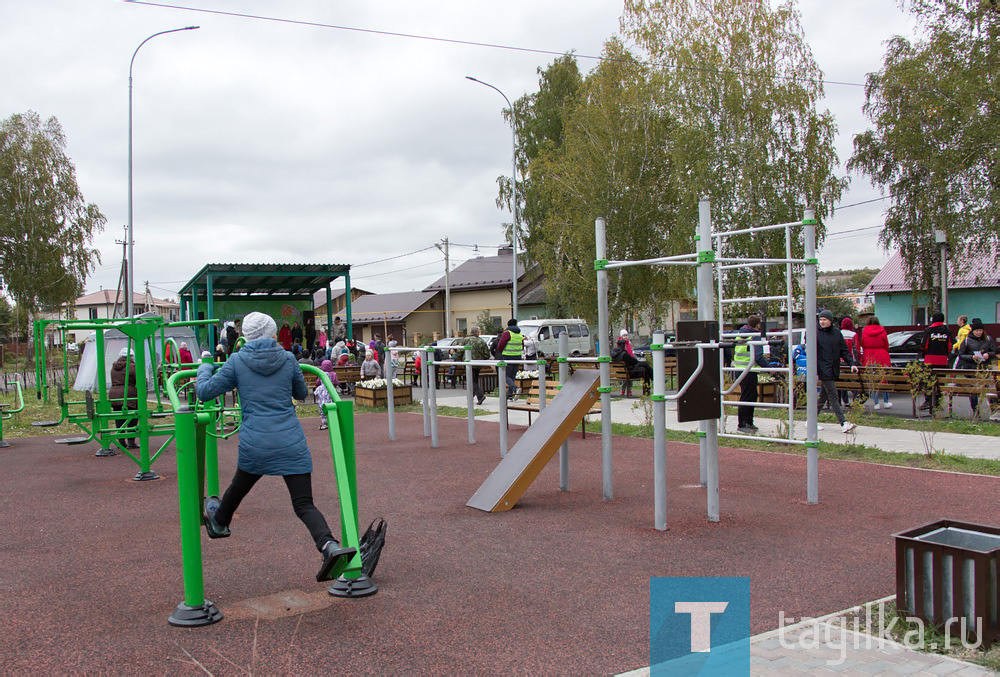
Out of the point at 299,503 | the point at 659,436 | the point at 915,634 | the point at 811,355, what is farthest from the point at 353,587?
the point at 811,355

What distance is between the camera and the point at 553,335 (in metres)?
30.1

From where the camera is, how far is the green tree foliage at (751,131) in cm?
2428

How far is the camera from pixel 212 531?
16.6ft

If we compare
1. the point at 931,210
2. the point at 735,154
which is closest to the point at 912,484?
the point at 735,154

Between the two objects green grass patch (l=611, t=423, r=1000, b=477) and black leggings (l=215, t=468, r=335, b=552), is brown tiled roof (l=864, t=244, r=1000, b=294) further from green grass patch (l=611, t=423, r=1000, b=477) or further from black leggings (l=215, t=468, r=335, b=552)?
black leggings (l=215, t=468, r=335, b=552)

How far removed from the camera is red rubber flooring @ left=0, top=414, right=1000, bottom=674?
3934mm

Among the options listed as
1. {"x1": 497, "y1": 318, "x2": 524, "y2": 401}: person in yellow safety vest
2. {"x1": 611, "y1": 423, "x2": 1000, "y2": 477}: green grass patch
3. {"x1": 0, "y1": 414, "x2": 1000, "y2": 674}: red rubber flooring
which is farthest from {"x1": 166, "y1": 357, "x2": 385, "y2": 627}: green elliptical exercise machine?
{"x1": 497, "y1": 318, "x2": 524, "y2": 401}: person in yellow safety vest

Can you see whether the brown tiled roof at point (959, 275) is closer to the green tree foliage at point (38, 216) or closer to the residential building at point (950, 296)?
the residential building at point (950, 296)

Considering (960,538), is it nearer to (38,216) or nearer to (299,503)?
(299,503)

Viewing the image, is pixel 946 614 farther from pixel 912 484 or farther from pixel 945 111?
pixel 945 111

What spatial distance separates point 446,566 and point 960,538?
298 centimetres

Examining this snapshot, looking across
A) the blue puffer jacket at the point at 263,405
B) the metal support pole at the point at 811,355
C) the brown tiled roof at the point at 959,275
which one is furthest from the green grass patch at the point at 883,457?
the brown tiled roof at the point at 959,275

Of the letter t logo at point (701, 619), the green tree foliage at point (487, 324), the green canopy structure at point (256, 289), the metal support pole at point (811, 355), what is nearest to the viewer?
the letter t logo at point (701, 619)

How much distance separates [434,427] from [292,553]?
17.9 feet
